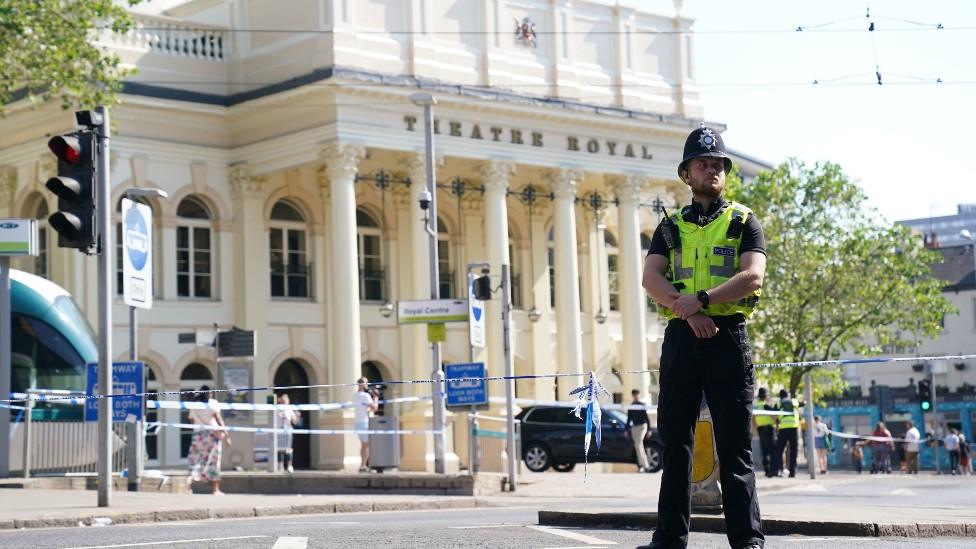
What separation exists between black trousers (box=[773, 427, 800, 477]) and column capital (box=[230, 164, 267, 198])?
56.3 ft

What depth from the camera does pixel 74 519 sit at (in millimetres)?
16000

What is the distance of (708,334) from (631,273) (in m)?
42.0

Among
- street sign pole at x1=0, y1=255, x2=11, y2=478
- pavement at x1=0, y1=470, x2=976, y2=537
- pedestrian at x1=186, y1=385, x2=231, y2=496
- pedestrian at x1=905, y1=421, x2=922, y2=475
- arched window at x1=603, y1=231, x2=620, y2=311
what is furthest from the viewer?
arched window at x1=603, y1=231, x2=620, y2=311

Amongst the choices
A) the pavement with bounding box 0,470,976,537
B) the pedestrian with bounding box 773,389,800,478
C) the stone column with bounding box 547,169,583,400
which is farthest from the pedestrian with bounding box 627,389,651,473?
the stone column with bounding box 547,169,583,400

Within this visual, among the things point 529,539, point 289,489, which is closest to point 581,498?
point 289,489

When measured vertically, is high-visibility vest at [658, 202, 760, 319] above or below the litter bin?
above

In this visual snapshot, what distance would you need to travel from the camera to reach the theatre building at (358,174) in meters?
42.5

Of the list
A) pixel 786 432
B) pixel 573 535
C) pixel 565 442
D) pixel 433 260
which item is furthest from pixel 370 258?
pixel 573 535

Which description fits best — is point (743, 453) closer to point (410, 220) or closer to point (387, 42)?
point (387, 42)

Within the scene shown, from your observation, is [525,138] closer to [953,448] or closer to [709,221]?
[953,448]

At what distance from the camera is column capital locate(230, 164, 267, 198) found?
4425cm

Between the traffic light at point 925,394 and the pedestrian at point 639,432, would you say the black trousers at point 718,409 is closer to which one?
the pedestrian at point 639,432

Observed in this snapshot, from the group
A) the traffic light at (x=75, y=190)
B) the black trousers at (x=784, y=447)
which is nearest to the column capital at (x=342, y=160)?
the black trousers at (x=784, y=447)

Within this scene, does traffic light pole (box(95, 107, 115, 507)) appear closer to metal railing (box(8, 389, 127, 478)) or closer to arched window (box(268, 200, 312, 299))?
metal railing (box(8, 389, 127, 478))
